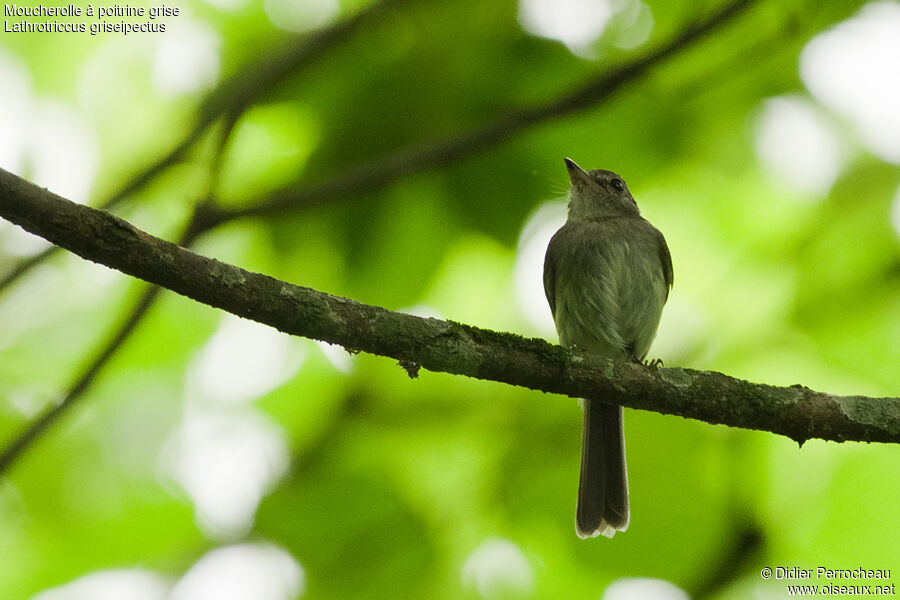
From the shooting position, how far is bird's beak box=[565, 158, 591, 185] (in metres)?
4.34

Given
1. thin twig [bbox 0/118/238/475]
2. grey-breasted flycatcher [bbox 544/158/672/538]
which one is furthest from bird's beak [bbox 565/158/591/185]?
thin twig [bbox 0/118/238/475]

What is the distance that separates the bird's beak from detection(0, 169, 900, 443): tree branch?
1.37m

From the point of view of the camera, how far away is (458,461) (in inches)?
176

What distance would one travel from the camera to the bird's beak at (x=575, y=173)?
4344 mm

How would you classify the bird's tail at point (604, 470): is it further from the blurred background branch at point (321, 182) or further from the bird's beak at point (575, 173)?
the blurred background branch at point (321, 182)

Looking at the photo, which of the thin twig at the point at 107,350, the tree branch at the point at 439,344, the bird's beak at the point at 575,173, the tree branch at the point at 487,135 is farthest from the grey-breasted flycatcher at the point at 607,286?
the thin twig at the point at 107,350

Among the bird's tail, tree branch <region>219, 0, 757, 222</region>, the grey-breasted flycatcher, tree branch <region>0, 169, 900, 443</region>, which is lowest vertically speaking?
tree branch <region>0, 169, 900, 443</region>

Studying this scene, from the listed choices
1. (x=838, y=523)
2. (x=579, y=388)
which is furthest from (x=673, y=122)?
(x=838, y=523)

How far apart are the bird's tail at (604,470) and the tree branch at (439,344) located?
1125mm

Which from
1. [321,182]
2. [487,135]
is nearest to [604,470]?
[487,135]

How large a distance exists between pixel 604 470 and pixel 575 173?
1611 millimetres

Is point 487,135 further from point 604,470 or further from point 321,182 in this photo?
point 604,470

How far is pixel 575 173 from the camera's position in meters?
4.92

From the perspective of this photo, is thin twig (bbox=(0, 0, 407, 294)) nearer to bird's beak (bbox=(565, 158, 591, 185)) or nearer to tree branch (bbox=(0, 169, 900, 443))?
tree branch (bbox=(0, 169, 900, 443))
